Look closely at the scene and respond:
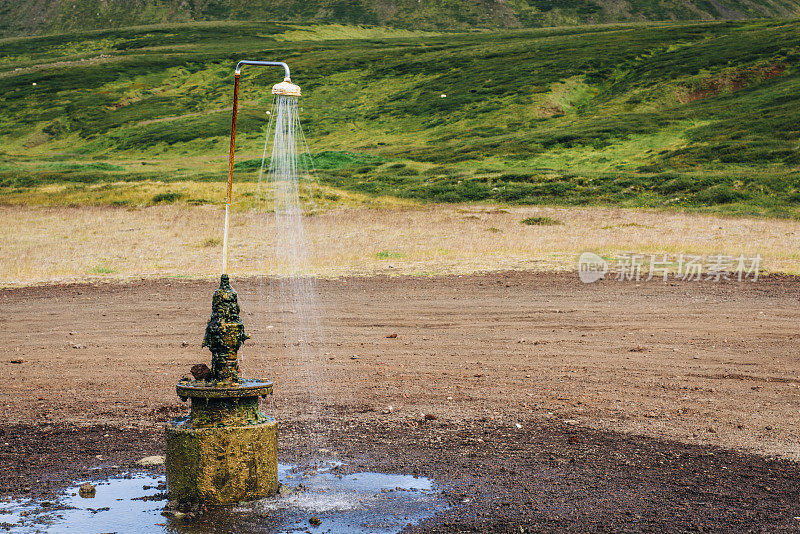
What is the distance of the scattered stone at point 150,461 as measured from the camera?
777 cm

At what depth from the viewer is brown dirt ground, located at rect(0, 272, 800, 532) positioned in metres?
6.89

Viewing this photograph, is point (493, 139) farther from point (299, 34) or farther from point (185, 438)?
point (299, 34)

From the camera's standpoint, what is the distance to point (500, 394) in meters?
9.88

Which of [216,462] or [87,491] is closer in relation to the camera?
[216,462]

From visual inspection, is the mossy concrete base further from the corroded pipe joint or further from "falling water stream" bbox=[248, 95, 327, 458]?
"falling water stream" bbox=[248, 95, 327, 458]

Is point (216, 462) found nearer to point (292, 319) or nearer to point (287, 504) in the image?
point (287, 504)

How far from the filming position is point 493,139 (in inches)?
2702

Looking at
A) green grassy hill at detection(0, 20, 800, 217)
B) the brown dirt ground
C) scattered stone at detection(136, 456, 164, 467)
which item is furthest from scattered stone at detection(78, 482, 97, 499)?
green grassy hill at detection(0, 20, 800, 217)

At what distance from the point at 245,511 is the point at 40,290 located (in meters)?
12.9

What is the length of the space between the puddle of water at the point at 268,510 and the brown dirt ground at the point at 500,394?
31cm

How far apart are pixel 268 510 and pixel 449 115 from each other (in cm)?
8098

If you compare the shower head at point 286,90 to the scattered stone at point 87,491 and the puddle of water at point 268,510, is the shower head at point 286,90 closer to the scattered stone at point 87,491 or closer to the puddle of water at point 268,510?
the puddle of water at point 268,510

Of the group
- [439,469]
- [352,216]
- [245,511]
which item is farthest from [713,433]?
[352,216]

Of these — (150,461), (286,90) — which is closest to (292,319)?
(150,461)
